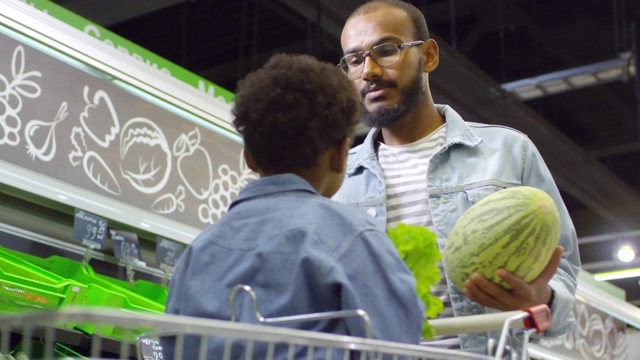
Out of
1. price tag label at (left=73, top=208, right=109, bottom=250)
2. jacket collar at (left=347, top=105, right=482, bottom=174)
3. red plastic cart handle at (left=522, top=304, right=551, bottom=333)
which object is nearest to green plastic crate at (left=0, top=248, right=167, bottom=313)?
price tag label at (left=73, top=208, right=109, bottom=250)

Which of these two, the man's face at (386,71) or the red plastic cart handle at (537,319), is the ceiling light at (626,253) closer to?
the man's face at (386,71)

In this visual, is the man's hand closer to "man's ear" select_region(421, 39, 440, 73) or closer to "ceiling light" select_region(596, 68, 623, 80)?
"man's ear" select_region(421, 39, 440, 73)

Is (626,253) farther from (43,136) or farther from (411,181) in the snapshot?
(411,181)

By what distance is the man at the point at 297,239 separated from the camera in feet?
4.65

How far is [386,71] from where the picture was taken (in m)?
2.35

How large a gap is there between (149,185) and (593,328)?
16.2ft

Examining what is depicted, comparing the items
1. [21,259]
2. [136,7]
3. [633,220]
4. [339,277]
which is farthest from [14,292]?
[633,220]

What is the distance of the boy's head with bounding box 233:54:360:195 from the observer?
155 cm

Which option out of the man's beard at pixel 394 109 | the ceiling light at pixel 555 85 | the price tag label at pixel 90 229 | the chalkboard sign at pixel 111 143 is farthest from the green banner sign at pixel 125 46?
the ceiling light at pixel 555 85

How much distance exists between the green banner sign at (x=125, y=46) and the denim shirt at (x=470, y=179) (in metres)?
1.79

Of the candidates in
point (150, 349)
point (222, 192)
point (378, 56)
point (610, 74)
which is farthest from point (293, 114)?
point (610, 74)

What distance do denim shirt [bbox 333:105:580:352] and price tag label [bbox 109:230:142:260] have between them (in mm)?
2144

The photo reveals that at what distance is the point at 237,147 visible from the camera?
5219 mm

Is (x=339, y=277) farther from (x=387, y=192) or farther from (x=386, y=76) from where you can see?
(x=386, y=76)
